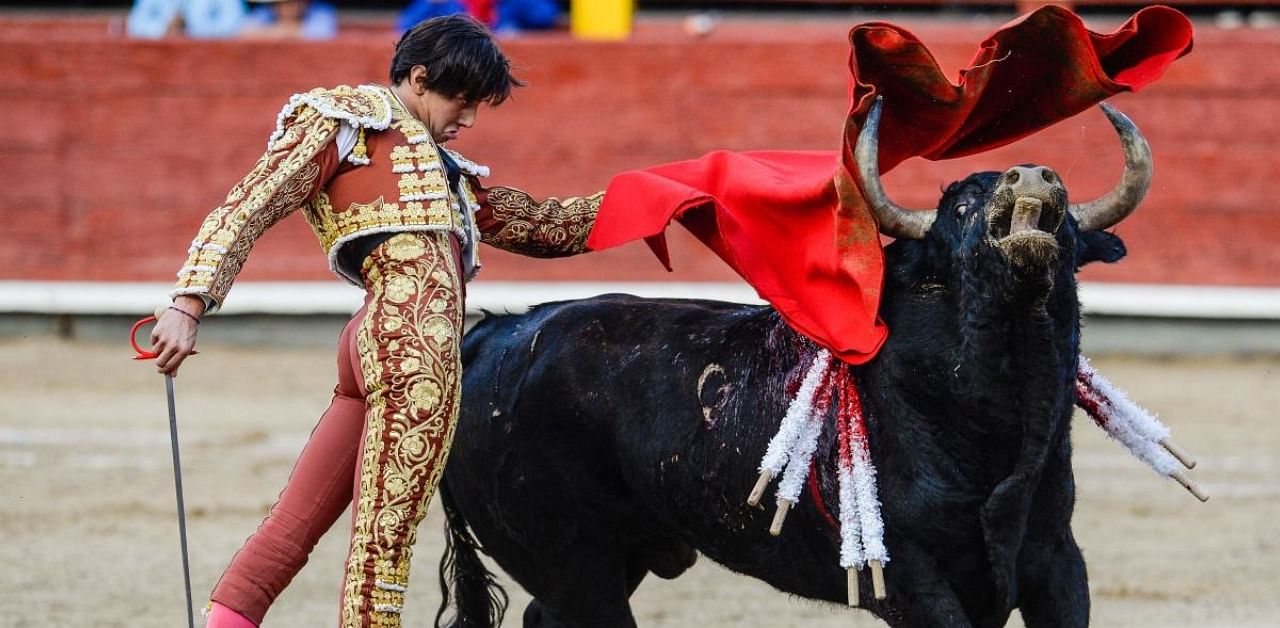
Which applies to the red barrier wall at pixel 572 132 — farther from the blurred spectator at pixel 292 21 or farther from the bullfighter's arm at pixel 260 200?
the bullfighter's arm at pixel 260 200

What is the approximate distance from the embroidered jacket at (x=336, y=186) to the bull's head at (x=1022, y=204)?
Result: 0.68m

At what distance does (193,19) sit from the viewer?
8.84m

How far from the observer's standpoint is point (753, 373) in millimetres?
3055

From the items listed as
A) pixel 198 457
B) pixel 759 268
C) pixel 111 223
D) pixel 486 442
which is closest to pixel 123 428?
pixel 198 457

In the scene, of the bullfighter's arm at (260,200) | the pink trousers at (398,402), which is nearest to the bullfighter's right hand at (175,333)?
the bullfighter's arm at (260,200)

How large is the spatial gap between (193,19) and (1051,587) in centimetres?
689

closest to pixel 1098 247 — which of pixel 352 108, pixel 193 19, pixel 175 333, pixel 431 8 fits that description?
pixel 352 108

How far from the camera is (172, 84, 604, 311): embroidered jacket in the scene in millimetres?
2760

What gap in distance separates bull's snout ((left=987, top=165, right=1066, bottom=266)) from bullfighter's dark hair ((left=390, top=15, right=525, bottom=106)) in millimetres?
814

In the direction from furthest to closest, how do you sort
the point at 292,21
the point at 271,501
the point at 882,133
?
the point at 292,21 → the point at 271,501 → the point at 882,133

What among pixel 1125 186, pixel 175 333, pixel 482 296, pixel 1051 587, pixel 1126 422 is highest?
pixel 1125 186

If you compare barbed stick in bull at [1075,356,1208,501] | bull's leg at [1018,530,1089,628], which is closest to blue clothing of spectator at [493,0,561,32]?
barbed stick in bull at [1075,356,1208,501]

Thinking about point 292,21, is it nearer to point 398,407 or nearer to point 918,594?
point 398,407

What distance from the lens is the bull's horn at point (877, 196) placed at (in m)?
2.83
